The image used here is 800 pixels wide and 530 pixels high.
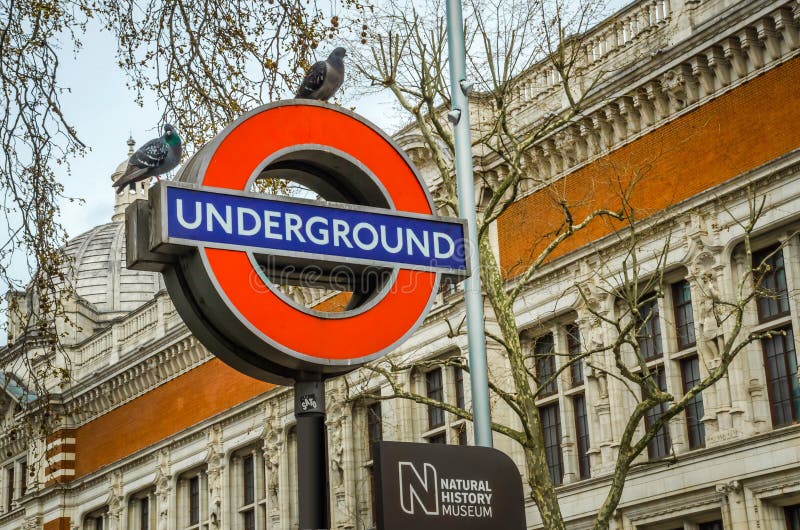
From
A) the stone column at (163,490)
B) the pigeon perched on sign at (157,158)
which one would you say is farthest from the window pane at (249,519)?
the pigeon perched on sign at (157,158)

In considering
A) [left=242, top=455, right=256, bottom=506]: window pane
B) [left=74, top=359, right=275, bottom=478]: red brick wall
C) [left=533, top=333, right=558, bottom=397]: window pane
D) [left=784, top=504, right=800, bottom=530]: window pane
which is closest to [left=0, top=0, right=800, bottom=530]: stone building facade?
[left=784, top=504, right=800, bottom=530]: window pane

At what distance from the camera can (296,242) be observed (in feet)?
19.5

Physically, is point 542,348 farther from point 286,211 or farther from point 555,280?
point 286,211

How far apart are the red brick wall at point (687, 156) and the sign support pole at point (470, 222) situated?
8421mm

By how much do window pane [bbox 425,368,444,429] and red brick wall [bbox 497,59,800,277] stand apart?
3.21 metres

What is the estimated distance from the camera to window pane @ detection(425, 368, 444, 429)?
28519 millimetres

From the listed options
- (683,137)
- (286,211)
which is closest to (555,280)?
(683,137)

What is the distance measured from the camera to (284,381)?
590 cm

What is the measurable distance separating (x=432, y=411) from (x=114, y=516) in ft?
54.8

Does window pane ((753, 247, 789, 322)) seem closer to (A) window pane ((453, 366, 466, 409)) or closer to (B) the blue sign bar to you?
(A) window pane ((453, 366, 466, 409))

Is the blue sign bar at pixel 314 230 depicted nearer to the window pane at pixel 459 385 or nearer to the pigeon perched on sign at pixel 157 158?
the pigeon perched on sign at pixel 157 158

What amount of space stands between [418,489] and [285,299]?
3.32 feet

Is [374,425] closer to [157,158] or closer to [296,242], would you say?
[157,158]

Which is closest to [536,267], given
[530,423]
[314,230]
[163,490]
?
[530,423]
